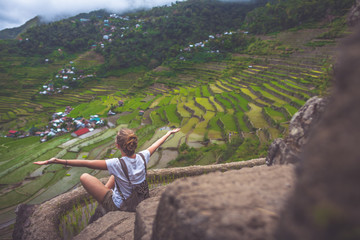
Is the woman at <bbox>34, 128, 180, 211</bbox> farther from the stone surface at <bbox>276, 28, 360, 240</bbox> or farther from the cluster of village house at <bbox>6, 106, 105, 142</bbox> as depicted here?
the cluster of village house at <bbox>6, 106, 105, 142</bbox>

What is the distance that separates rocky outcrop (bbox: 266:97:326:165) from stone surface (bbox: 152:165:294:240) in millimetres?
1419

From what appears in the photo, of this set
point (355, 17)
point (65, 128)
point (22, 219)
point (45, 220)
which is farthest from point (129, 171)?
point (65, 128)

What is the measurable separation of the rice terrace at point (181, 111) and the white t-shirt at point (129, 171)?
9.36 feet

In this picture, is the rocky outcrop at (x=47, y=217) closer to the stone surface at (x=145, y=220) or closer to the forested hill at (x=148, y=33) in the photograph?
the stone surface at (x=145, y=220)

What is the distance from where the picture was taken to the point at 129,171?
2248 millimetres

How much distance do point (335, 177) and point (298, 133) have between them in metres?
2.47

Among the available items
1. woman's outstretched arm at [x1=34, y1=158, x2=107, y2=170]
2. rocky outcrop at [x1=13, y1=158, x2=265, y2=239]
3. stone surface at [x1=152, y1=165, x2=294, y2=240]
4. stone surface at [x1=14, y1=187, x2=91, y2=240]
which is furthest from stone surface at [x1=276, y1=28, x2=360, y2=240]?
stone surface at [x1=14, y1=187, x2=91, y2=240]

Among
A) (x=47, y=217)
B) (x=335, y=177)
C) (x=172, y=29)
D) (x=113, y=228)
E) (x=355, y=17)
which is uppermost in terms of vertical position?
(x=172, y=29)

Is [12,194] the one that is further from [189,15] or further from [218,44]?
[189,15]

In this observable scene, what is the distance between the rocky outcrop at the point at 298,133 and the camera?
248cm

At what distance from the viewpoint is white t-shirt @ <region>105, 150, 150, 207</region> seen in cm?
222

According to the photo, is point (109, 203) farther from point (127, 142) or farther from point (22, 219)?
point (22, 219)

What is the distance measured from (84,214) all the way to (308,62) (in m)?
22.9

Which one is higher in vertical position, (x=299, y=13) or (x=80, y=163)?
(x=299, y=13)
